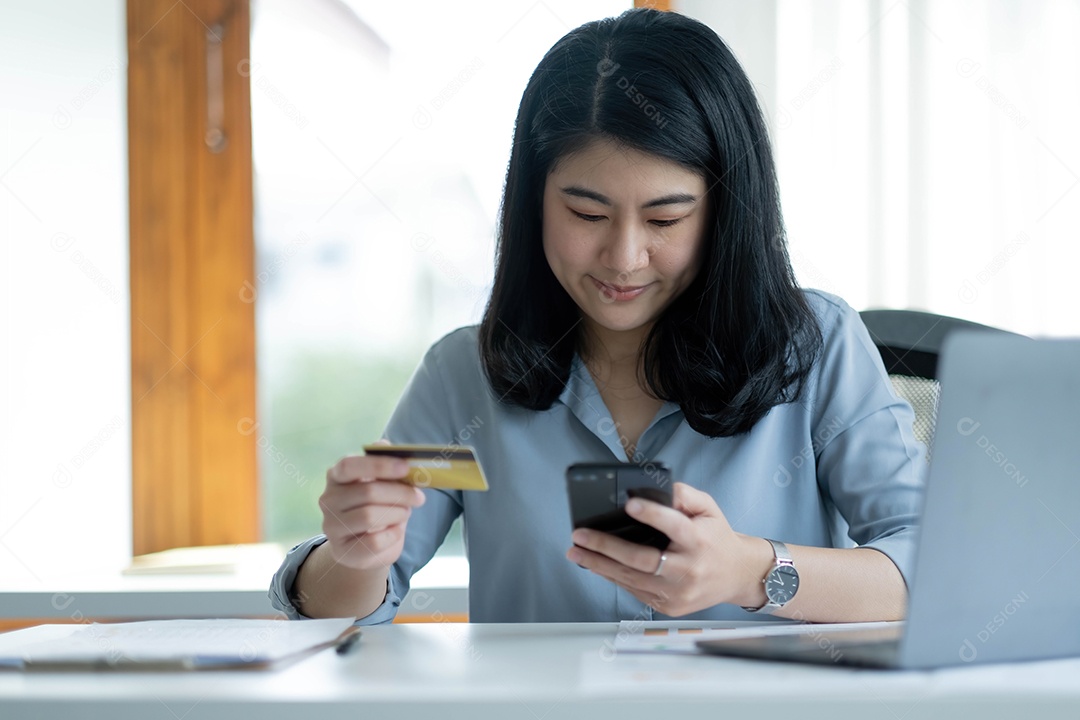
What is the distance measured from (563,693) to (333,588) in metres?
0.57

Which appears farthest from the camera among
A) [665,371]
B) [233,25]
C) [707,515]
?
[233,25]

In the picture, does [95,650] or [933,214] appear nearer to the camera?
[95,650]

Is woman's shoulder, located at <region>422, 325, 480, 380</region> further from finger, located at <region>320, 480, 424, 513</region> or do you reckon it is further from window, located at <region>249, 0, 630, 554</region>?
window, located at <region>249, 0, 630, 554</region>

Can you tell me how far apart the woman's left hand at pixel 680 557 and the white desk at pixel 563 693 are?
0.52 feet

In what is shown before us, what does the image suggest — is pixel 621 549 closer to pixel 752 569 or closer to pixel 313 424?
pixel 752 569

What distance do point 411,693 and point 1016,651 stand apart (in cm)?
43

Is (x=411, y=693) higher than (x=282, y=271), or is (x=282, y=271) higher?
(x=282, y=271)

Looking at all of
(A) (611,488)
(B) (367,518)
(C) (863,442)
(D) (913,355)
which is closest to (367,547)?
(B) (367,518)

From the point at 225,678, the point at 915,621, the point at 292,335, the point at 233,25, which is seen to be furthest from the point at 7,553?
the point at 915,621

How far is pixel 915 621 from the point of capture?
646mm

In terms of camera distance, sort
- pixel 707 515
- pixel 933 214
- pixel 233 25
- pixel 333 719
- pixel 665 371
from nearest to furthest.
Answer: pixel 333 719 < pixel 707 515 < pixel 665 371 < pixel 933 214 < pixel 233 25

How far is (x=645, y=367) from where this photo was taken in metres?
1.36

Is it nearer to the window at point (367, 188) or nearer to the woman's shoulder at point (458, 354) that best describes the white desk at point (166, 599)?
the window at point (367, 188)

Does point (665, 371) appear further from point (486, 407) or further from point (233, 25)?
point (233, 25)
